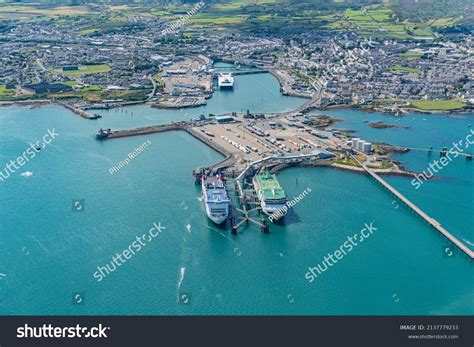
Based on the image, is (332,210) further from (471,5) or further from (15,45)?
(471,5)

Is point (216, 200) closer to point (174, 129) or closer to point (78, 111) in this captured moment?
point (174, 129)

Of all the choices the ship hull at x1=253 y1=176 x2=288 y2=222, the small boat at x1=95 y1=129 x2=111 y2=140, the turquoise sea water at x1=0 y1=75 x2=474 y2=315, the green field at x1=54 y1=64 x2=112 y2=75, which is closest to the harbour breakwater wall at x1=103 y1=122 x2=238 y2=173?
the small boat at x1=95 y1=129 x2=111 y2=140

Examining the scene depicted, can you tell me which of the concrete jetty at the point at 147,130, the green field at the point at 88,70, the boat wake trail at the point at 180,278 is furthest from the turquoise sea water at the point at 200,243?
the green field at the point at 88,70

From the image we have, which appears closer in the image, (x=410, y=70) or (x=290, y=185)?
(x=290, y=185)

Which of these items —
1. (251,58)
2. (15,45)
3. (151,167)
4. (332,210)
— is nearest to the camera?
(332,210)

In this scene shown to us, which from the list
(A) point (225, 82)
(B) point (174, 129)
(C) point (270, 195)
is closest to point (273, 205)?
(C) point (270, 195)

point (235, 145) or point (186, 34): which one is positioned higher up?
point (235, 145)

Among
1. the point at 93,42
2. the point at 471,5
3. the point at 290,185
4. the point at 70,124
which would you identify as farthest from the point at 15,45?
the point at 471,5

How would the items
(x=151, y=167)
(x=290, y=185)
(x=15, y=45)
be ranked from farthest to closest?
(x=15, y=45)
(x=151, y=167)
(x=290, y=185)
